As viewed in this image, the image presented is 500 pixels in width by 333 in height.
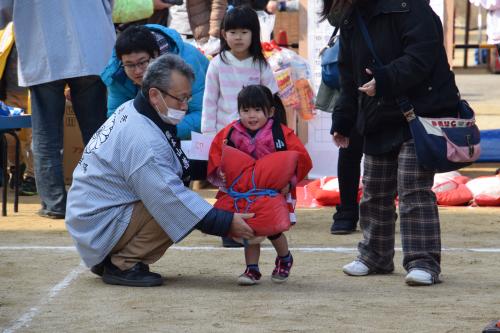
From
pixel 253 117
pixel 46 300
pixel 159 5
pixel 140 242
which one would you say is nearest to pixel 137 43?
pixel 253 117

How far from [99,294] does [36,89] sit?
9.73 feet

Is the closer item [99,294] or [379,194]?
[99,294]

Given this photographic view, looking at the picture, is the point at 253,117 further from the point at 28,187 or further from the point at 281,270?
the point at 28,187

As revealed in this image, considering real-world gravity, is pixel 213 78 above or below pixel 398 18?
below

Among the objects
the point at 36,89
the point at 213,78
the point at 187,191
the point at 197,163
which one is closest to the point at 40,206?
the point at 36,89

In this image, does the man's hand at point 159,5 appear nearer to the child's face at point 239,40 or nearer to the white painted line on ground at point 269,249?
the child's face at point 239,40

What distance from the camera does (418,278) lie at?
5621 millimetres

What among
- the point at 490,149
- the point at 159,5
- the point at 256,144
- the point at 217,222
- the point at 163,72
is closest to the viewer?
the point at 217,222

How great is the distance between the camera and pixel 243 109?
5840 mm

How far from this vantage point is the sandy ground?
16.1ft

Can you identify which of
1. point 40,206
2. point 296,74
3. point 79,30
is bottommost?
point 40,206

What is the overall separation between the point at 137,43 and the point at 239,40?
0.92 meters

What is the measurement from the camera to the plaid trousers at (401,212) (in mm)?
5680

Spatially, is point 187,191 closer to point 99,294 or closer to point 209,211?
point 209,211
